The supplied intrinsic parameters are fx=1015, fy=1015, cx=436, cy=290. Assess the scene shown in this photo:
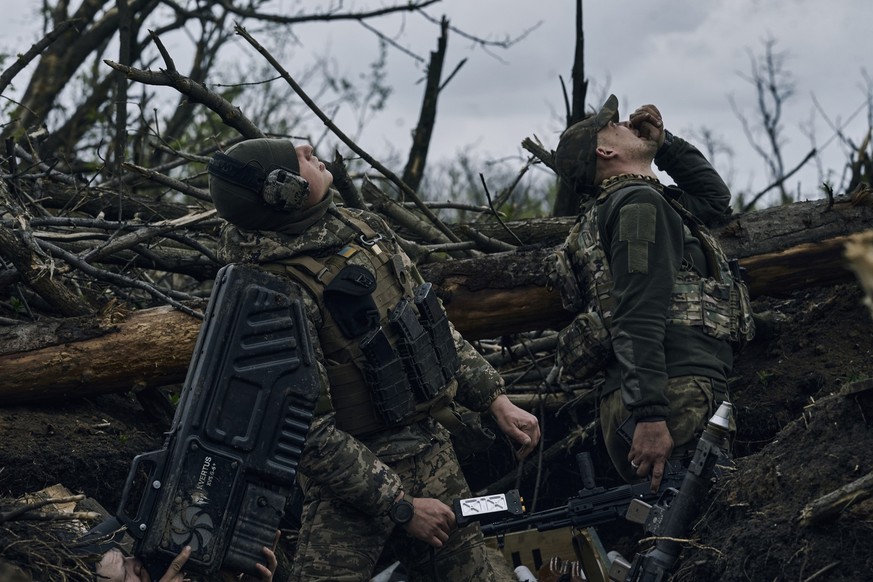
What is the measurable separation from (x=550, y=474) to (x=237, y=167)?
2.82 m

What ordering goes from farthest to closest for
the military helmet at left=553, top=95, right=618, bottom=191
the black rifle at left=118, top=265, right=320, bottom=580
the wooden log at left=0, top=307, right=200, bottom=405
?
the wooden log at left=0, top=307, right=200, bottom=405 < the military helmet at left=553, top=95, right=618, bottom=191 < the black rifle at left=118, top=265, right=320, bottom=580

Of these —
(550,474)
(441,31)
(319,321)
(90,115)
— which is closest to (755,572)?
(319,321)

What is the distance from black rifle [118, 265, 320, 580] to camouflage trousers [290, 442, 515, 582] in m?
0.24

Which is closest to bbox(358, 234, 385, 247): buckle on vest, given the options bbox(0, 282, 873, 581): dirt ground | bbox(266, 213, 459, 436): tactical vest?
bbox(266, 213, 459, 436): tactical vest

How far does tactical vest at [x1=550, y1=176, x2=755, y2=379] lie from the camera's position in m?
4.03

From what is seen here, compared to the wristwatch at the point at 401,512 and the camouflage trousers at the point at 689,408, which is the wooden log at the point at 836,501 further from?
the wristwatch at the point at 401,512

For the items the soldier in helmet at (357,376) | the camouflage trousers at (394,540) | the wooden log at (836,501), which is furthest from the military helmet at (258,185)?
the wooden log at (836,501)

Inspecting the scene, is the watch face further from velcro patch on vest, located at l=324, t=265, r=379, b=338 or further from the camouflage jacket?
velcro patch on vest, located at l=324, t=265, r=379, b=338

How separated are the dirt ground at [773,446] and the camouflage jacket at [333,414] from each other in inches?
39.0

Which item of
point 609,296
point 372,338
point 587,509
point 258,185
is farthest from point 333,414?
point 609,296

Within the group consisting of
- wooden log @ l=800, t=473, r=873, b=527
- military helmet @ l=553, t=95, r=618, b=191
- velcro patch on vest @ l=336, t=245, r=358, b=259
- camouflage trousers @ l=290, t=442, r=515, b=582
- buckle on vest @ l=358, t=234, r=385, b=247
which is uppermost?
military helmet @ l=553, t=95, r=618, b=191

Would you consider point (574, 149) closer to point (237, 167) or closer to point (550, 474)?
point (237, 167)

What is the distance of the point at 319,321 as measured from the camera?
12.0 ft

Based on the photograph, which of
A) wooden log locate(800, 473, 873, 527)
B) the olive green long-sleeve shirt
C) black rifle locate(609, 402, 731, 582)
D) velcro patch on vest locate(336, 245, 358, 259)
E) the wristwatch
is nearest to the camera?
wooden log locate(800, 473, 873, 527)
